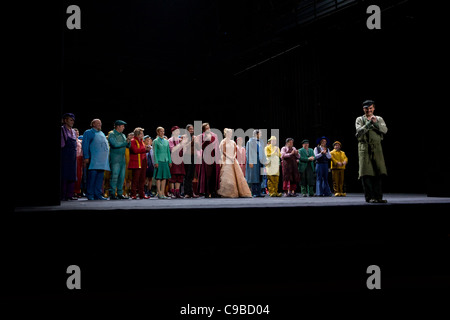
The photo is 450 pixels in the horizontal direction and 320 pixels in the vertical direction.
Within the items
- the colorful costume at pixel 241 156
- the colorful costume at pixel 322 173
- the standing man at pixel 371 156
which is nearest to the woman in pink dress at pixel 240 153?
the colorful costume at pixel 241 156

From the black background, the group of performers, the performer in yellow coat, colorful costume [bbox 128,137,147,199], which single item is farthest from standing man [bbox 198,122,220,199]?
the performer in yellow coat

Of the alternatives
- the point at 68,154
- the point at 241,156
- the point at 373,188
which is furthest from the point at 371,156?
the point at 68,154

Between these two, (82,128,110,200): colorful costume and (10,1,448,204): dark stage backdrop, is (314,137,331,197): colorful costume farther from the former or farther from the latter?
(82,128,110,200): colorful costume

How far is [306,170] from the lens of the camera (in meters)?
9.69

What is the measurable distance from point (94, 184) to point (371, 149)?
4961 millimetres

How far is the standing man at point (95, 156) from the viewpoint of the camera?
253 inches

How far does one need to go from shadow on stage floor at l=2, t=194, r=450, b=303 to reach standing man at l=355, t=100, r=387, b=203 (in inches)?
20.0

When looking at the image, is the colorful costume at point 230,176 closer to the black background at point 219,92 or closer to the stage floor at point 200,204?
the stage floor at point 200,204

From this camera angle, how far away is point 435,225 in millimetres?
4535

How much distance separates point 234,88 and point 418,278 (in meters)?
11.7

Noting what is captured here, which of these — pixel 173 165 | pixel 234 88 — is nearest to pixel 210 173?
pixel 173 165

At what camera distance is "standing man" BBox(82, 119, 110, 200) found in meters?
6.43

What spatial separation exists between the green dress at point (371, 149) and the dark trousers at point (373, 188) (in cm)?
9
